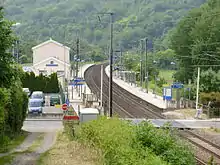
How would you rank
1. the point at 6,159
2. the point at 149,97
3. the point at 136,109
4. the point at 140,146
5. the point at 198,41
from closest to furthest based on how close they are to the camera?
the point at 140,146
the point at 6,159
the point at 136,109
the point at 149,97
the point at 198,41

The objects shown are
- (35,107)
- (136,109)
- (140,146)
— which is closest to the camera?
(140,146)

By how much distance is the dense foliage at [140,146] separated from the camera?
12.1m

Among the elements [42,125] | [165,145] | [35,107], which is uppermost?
[165,145]

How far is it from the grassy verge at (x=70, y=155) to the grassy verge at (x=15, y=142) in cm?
174

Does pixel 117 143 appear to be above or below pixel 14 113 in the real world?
above

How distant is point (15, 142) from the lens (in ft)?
76.8

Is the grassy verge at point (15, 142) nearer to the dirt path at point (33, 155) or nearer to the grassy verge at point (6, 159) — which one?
the dirt path at point (33, 155)

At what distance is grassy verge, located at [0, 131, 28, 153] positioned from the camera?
66.6 ft

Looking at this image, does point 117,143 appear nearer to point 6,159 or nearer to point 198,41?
point 6,159

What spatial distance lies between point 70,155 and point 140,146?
5.71 m

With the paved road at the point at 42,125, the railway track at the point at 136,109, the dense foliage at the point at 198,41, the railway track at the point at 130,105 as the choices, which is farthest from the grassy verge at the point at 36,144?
the dense foliage at the point at 198,41

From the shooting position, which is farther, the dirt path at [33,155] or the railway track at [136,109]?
the railway track at [136,109]

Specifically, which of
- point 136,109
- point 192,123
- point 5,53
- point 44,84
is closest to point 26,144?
point 5,53

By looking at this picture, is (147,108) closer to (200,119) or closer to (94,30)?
(200,119)
